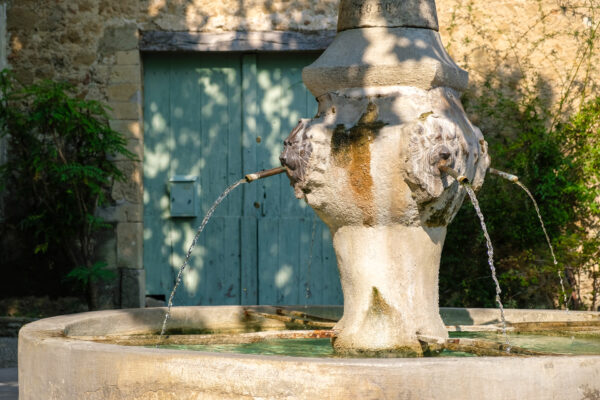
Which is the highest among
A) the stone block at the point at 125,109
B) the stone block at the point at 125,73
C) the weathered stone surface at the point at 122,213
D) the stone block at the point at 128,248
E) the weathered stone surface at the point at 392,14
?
the stone block at the point at 125,73

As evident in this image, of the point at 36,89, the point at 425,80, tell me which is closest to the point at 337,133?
the point at 425,80

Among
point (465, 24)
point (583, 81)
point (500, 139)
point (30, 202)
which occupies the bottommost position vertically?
point (30, 202)

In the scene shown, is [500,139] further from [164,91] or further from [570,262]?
[164,91]

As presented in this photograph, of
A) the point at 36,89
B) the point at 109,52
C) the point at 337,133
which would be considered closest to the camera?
the point at 337,133

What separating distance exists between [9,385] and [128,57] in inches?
143

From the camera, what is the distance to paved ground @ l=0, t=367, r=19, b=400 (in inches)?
172

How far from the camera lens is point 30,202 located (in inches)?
299

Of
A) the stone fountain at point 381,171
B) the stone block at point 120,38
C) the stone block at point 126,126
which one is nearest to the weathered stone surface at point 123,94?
the stone block at point 126,126

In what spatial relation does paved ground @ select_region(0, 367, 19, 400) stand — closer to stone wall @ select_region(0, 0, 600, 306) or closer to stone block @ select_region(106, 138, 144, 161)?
stone wall @ select_region(0, 0, 600, 306)

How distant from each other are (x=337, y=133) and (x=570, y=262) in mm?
4418

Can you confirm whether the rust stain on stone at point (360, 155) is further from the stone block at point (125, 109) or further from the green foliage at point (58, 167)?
the stone block at point (125, 109)

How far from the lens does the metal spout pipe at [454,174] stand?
3361 mm

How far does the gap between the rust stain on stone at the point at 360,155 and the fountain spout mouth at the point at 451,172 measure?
0.88 feet

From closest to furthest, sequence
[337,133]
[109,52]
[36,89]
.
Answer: [337,133] → [36,89] → [109,52]
